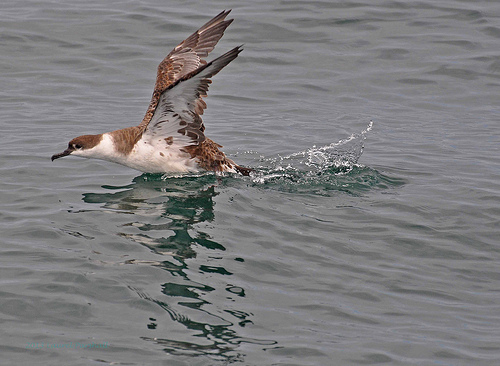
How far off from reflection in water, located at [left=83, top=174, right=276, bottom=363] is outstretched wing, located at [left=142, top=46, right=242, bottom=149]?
595mm

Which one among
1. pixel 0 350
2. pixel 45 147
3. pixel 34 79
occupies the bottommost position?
pixel 0 350

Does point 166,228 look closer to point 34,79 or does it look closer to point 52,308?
point 52,308

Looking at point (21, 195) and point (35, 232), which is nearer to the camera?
point (35, 232)

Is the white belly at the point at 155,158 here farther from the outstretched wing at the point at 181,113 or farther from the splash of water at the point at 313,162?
the splash of water at the point at 313,162

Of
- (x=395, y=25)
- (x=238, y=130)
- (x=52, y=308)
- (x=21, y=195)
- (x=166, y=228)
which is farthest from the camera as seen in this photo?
(x=395, y=25)

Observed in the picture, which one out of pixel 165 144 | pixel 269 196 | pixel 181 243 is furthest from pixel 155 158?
pixel 181 243

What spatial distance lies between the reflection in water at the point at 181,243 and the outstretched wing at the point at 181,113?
1.95 feet

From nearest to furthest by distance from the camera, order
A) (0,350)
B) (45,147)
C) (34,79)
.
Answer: (0,350) < (45,147) < (34,79)

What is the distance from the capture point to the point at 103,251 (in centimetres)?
712

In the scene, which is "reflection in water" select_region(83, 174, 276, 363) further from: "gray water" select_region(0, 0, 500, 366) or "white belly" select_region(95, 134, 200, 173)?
"white belly" select_region(95, 134, 200, 173)

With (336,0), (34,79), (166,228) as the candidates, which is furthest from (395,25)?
(166,228)

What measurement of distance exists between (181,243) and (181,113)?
7.61 feet

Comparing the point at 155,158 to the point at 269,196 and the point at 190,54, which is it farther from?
the point at 190,54

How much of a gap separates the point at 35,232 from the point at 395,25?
1119 centimetres
